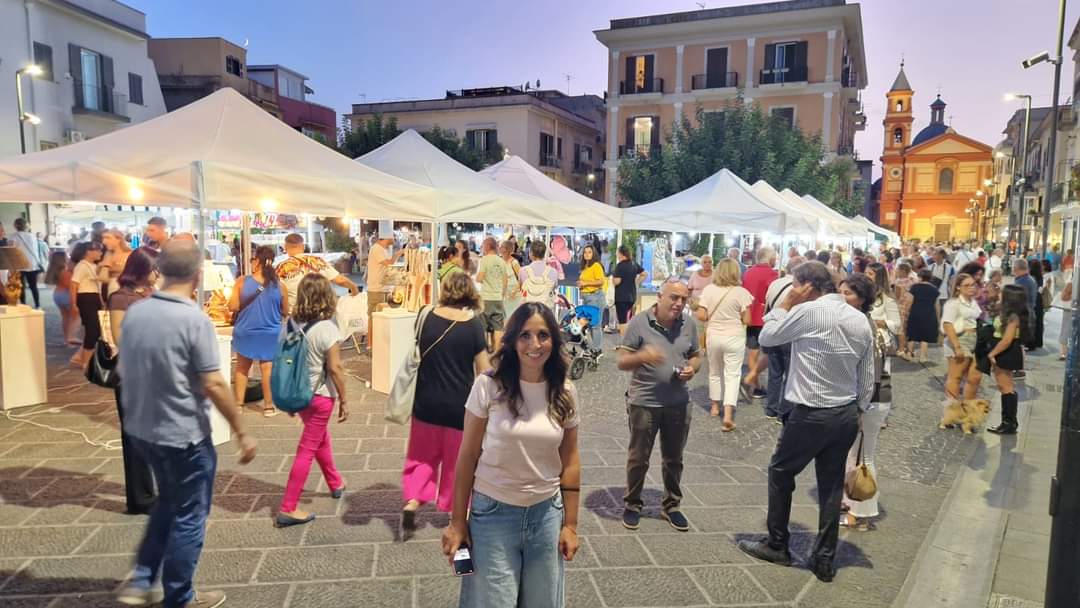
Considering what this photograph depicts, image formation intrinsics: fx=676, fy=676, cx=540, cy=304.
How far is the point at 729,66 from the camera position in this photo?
102 ft

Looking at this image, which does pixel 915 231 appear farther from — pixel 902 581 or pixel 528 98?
pixel 902 581

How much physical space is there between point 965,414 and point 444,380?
560 centimetres

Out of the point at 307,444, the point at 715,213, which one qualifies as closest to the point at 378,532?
the point at 307,444

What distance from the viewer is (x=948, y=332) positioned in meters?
6.84

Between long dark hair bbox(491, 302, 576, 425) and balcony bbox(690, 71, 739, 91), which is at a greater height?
balcony bbox(690, 71, 739, 91)

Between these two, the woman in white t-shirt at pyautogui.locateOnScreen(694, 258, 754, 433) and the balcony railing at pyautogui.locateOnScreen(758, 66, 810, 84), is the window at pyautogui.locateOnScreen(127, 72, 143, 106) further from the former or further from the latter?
the balcony railing at pyautogui.locateOnScreen(758, 66, 810, 84)

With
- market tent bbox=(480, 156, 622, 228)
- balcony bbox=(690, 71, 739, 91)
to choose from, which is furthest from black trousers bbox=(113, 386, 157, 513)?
balcony bbox=(690, 71, 739, 91)

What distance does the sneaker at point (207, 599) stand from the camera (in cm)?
300

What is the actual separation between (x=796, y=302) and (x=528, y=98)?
3216cm

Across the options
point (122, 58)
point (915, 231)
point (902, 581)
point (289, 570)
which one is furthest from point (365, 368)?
point (915, 231)

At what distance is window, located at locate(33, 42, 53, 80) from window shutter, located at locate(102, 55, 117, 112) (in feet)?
6.32

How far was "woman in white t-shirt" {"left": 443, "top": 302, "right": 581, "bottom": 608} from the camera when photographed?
2264 millimetres

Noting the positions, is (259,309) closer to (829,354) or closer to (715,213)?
(829,354)

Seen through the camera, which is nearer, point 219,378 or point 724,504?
point 219,378
